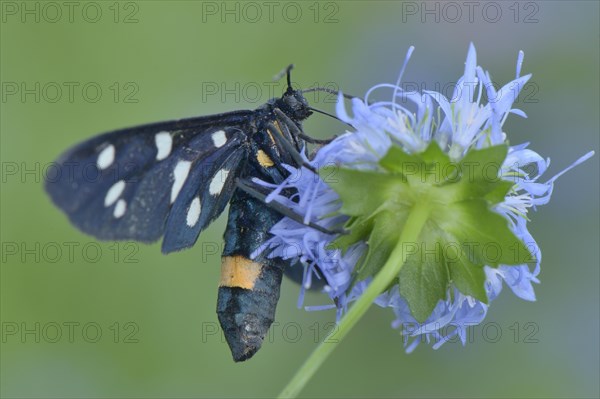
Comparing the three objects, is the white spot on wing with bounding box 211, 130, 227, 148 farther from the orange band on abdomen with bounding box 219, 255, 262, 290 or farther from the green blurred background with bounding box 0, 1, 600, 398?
the green blurred background with bounding box 0, 1, 600, 398

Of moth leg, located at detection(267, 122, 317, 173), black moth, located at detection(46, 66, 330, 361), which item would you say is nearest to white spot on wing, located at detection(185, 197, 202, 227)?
black moth, located at detection(46, 66, 330, 361)

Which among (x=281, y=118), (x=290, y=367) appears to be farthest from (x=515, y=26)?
(x=281, y=118)

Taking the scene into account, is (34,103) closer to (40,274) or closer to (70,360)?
(40,274)

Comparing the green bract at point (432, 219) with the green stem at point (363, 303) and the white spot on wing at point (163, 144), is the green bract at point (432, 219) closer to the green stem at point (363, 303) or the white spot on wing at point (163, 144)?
the green stem at point (363, 303)

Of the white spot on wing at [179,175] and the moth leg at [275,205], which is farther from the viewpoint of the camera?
the white spot on wing at [179,175]

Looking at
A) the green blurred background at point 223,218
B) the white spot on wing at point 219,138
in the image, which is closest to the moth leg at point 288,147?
the white spot on wing at point 219,138

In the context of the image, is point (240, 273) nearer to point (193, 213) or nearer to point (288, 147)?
point (193, 213)

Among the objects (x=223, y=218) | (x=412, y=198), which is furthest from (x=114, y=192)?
(x=223, y=218)

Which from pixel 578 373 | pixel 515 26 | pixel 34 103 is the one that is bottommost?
pixel 578 373
